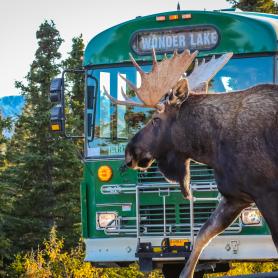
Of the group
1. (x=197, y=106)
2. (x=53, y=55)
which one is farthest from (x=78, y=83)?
(x=197, y=106)

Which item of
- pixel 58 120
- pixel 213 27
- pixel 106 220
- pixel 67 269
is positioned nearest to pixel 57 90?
pixel 58 120

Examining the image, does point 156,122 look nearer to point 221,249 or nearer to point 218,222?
point 218,222

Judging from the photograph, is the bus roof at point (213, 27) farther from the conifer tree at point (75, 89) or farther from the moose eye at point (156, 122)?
the conifer tree at point (75, 89)

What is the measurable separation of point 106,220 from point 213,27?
2.84m

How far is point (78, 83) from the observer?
30469 mm

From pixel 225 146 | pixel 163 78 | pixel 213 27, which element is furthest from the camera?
pixel 213 27

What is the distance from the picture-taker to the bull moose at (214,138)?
29.5 ft

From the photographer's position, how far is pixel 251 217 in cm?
1248

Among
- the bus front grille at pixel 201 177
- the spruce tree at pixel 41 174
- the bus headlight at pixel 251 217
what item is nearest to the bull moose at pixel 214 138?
the bus front grille at pixel 201 177

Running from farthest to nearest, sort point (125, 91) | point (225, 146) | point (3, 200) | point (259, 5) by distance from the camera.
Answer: point (3, 200), point (259, 5), point (125, 91), point (225, 146)

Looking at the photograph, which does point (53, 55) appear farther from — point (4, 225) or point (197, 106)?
point (197, 106)

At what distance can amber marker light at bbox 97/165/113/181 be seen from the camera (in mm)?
13133

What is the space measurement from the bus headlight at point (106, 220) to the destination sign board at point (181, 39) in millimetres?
2122

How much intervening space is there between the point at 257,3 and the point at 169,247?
614 inches
